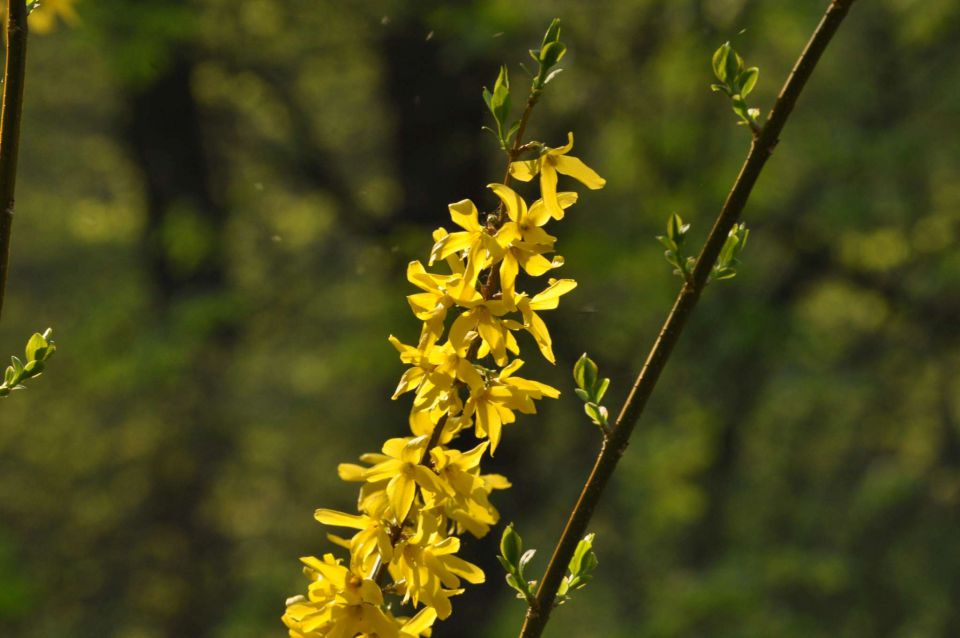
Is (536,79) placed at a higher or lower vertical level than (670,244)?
higher

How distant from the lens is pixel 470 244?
123 centimetres

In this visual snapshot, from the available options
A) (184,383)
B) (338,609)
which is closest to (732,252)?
(338,609)

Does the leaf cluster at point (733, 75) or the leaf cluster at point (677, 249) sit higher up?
the leaf cluster at point (733, 75)

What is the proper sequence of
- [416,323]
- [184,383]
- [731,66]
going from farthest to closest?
[184,383] < [416,323] < [731,66]

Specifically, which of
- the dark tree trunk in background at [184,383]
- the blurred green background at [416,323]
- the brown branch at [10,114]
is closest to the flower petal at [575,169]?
the brown branch at [10,114]

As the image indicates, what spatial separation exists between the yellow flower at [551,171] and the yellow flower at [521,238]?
1cm

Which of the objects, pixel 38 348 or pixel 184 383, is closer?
pixel 38 348

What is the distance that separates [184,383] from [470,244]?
8833 mm

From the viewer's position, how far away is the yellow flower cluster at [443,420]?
45.5 inches

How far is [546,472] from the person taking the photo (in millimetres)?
9344

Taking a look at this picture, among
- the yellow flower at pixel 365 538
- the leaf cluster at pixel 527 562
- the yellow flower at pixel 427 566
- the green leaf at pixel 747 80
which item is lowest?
the leaf cluster at pixel 527 562

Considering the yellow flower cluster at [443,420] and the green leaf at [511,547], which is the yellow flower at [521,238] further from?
the green leaf at [511,547]

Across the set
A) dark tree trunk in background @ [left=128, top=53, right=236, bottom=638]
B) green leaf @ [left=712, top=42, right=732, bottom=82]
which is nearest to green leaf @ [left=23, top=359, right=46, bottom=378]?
green leaf @ [left=712, top=42, right=732, bottom=82]

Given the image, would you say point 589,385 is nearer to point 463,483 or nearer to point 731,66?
point 463,483
